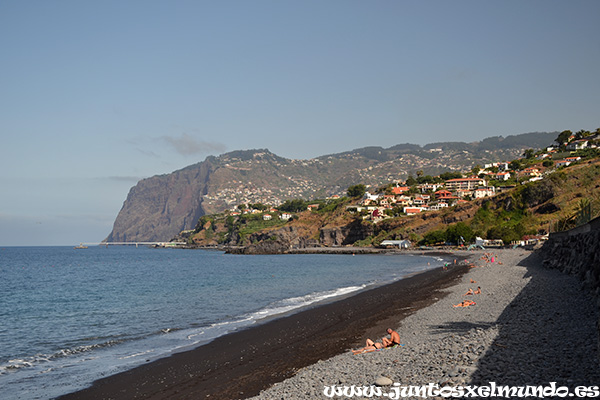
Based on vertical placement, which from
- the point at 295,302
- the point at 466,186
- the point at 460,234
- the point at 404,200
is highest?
the point at 466,186

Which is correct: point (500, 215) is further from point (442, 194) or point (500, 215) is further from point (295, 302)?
point (295, 302)

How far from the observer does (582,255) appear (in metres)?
25.1

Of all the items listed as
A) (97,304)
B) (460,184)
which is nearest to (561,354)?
(97,304)

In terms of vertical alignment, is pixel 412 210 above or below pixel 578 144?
below

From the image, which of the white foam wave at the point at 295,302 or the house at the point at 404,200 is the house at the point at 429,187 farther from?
the white foam wave at the point at 295,302

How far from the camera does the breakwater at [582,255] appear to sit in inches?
738

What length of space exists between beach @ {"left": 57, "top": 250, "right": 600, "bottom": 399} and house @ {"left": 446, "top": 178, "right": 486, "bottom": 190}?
6046 inches

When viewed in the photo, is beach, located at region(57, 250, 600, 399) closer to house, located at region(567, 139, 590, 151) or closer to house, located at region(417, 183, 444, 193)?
house, located at region(567, 139, 590, 151)

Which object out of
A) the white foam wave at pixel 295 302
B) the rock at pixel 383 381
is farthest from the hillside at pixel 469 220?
the rock at pixel 383 381

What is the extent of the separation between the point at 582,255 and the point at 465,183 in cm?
15462

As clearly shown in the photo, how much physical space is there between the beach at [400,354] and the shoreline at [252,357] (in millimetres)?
39

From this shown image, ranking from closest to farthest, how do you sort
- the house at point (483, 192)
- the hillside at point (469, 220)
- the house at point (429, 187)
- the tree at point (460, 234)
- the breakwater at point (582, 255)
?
1. the breakwater at point (582, 255)
2. the hillside at point (469, 220)
3. the tree at point (460, 234)
4. the house at point (483, 192)
5. the house at point (429, 187)

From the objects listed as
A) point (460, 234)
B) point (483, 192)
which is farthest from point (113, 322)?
point (483, 192)

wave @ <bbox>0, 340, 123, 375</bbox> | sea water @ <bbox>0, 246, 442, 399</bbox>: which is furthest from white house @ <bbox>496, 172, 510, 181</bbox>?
wave @ <bbox>0, 340, 123, 375</bbox>
